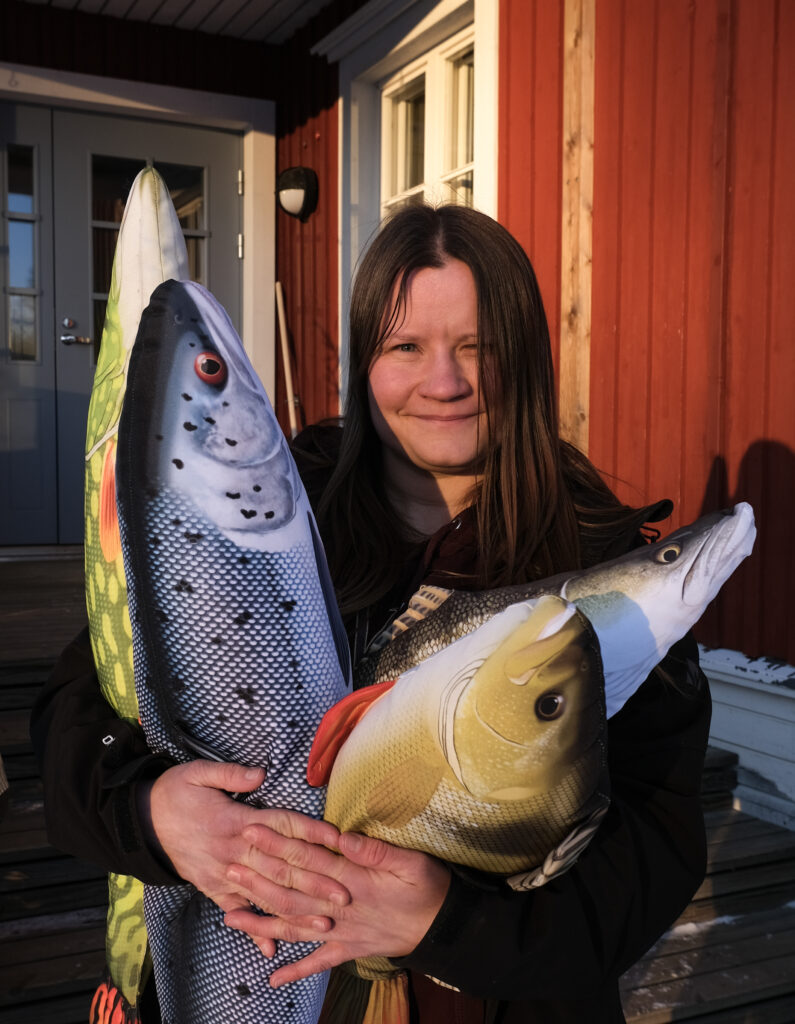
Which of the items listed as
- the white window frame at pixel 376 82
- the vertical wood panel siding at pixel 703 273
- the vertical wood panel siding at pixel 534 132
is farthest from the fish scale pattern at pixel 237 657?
the white window frame at pixel 376 82

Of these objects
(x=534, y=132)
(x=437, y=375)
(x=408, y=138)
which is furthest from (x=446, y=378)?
(x=408, y=138)

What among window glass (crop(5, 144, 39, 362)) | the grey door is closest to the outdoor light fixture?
the grey door

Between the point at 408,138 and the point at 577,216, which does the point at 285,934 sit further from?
the point at 408,138

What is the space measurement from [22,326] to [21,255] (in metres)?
0.44

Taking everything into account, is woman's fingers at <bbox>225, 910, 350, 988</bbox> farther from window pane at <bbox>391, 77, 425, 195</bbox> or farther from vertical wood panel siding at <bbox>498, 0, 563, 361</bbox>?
window pane at <bbox>391, 77, 425, 195</bbox>

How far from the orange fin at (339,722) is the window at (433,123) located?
4323mm

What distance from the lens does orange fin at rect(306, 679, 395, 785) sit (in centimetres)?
68

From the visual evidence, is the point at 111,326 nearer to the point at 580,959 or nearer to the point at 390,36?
the point at 580,959

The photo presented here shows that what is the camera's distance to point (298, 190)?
5875 mm

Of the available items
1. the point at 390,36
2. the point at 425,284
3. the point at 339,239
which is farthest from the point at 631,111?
the point at 425,284

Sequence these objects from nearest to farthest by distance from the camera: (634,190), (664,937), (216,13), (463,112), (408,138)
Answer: (664,937), (634,190), (463,112), (408,138), (216,13)

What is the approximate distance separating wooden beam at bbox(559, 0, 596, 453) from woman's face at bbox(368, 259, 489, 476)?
2950 millimetres

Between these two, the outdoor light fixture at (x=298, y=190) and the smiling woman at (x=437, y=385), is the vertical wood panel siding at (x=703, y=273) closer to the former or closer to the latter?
the smiling woman at (x=437, y=385)

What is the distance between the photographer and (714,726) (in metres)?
3.47
